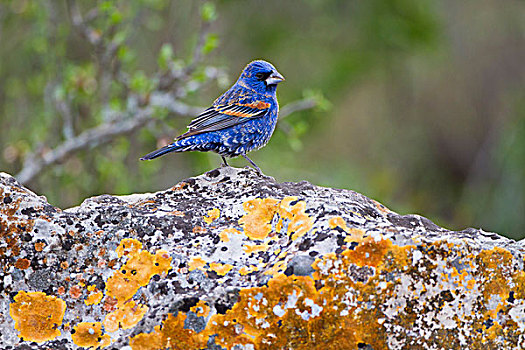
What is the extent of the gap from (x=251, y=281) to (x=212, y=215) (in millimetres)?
618

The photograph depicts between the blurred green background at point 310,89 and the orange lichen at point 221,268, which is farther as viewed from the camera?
the blurred green background at point 310,89

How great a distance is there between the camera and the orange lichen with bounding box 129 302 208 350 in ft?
7.42

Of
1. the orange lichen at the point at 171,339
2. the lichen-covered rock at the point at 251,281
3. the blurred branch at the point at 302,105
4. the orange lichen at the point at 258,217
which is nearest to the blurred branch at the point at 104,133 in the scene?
the blurred branch at the point at 302,105

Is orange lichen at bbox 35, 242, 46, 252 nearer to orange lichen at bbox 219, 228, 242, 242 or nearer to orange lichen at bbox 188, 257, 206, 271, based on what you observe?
orange lichen at bbox 188, 257, 206, 271

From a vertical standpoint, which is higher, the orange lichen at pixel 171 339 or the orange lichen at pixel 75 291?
the orange lichen at pixel 75 291

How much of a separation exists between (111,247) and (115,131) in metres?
3.76

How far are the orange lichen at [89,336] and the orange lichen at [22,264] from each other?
334 millimetres

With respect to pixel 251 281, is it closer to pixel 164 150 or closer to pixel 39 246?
pixel 39 246

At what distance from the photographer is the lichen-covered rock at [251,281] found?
7.47ft

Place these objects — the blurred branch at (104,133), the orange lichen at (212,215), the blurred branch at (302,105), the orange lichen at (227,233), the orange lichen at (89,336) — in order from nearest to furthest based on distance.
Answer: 1. the orange lichen at (89,336)
2. the orange lichen at (227,233)
3. the orange lichen at (212,215)
4. the blurred branch at (302,105)
5. the blurred branch at (104,133)

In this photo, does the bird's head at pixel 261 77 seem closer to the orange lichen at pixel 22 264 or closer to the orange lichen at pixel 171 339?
the orange lichen at pixel 22 264

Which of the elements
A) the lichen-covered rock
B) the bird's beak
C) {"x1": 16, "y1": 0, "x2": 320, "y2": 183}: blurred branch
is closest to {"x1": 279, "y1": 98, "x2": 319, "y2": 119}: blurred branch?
{"x1": 16, "y1": 0, "x2": 320, "y2": 183}: blurred branch

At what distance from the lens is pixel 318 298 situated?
7.50 feet

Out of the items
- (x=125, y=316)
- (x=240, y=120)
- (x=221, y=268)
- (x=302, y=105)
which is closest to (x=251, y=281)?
(x=221, y=268)
